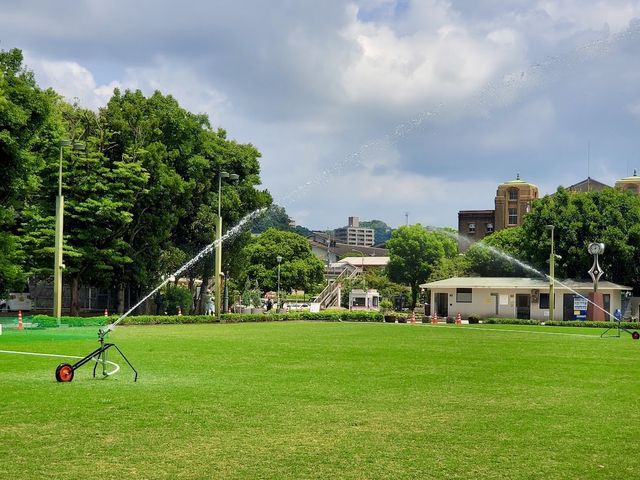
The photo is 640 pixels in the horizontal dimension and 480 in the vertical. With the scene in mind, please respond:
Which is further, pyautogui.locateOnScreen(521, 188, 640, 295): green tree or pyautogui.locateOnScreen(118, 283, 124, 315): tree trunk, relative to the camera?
pyautogui.locateOnScreen(521, 188, 640, 295): green tree

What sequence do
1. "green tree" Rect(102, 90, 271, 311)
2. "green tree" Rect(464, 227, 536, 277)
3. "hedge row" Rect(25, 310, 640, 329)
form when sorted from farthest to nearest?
1. "green tree" Rect(464, 227, 536, 277)
2. "green tree" Rect(102, 90, 271, 311)
3. "hedge row" Rect(25, 310, 640, 329)

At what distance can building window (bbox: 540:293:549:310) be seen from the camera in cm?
6481

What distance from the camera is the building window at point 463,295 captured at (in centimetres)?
6775

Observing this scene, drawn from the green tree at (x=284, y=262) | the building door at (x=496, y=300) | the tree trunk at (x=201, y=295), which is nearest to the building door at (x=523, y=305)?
the building door at (x=496, y=300)

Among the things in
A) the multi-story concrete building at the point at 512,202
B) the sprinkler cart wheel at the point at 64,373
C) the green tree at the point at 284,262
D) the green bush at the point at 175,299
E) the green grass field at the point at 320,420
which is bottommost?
the green grass field at the point at 320,420

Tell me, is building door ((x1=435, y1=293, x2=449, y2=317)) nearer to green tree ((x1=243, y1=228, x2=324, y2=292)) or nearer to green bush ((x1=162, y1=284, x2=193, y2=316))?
green bush ((x1=162, y1=284, x2=193, y2=316))

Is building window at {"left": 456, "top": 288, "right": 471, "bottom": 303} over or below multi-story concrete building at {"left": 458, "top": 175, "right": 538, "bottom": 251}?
below

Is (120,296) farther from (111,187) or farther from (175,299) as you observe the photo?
(111,187)

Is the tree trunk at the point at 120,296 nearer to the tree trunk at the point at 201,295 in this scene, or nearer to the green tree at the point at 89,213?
the green tree at the point at 89,213

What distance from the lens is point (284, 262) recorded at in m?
102

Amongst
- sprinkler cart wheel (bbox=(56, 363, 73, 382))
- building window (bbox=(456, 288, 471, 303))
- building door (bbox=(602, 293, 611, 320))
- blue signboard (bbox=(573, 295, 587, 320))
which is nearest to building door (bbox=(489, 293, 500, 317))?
building window (bbox=(456, 288, 471, 303))

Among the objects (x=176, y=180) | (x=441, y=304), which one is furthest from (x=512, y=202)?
(x=176, y=180)

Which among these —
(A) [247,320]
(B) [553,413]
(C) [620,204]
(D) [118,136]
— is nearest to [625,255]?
(C) [620,204]

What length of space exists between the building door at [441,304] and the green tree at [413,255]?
3082 centimetres
